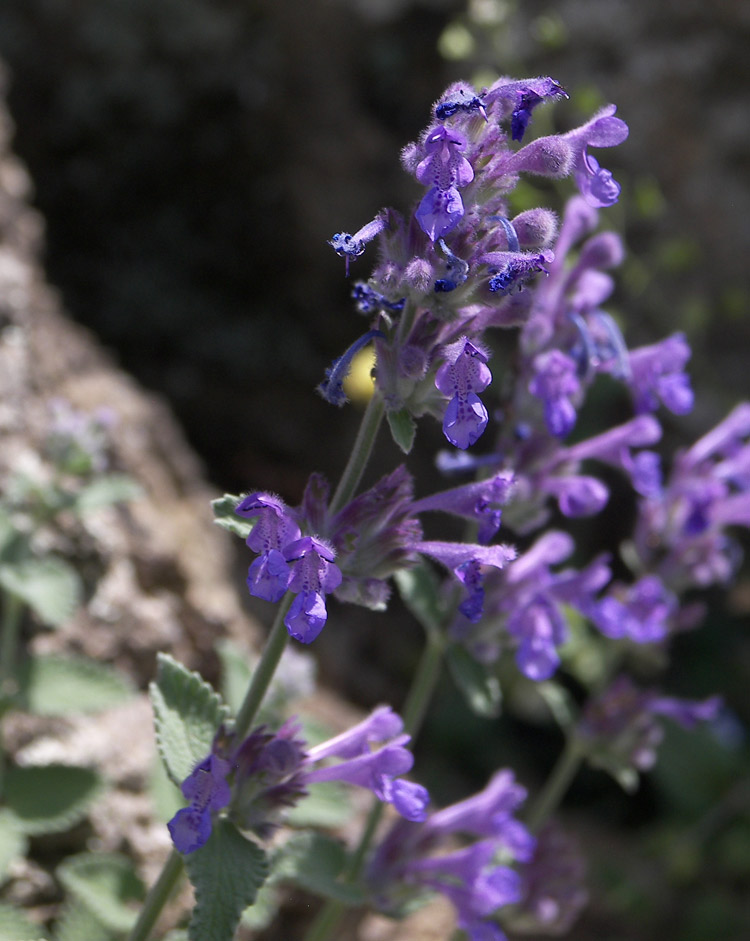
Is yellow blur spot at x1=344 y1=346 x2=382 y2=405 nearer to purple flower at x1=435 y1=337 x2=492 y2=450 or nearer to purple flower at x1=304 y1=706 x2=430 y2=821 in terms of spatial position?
purple flower at x1=304 y1=706 x2=430 y2=821

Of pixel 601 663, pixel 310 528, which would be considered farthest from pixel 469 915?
pixel 601 663

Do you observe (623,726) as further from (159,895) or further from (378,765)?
(159,895)

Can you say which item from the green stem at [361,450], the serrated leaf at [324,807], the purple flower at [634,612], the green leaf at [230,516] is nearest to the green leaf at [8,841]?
the serrated leaf at [324,807]

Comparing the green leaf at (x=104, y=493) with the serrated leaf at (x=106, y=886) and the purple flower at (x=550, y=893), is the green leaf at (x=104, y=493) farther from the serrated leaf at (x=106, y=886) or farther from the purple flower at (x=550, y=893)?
the purple flower at (x=550, y=893)

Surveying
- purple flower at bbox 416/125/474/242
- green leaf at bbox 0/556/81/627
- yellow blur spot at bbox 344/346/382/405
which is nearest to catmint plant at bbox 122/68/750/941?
purple flower at bbox 416/125/474/242

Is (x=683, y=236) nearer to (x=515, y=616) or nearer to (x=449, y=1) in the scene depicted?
(x=449, y=1)

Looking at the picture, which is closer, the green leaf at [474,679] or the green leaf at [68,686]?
the green leaf at [474,679]
